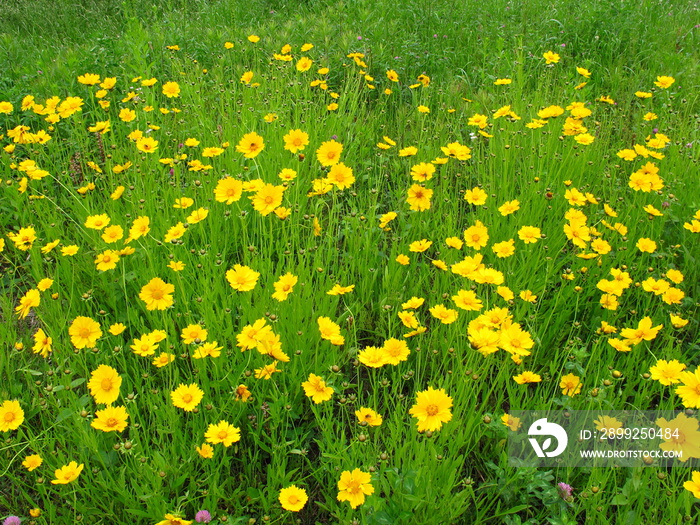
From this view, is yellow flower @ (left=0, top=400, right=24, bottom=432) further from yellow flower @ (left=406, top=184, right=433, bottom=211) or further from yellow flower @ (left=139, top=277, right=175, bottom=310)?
yellow flower @ (left=406, top=184, right=433, bottom=211)

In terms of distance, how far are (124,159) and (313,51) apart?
1.84m

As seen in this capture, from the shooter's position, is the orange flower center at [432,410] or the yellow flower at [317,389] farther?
the yellow flower at [317,389]

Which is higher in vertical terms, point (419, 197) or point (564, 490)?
point (419, 197)

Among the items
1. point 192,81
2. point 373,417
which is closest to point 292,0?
point 192,81

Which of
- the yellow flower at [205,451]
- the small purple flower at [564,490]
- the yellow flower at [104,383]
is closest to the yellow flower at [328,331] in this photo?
the yellow flower at [205,451]

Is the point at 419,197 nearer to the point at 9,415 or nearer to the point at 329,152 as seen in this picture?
the point at 329,152

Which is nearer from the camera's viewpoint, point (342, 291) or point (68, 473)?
point (68, 473)

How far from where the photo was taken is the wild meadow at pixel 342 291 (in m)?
1.39

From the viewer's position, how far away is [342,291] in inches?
66.2

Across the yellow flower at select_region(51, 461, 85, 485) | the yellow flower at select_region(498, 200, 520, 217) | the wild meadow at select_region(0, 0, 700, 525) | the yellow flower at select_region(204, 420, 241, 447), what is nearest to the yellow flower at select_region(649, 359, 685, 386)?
the wild meadow at select_region(0, 0, 700, 525)

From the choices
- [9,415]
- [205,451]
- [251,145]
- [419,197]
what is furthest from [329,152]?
[9,415]

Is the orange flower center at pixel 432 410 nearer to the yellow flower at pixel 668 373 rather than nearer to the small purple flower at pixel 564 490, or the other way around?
the small purple flower at pixel 564 490

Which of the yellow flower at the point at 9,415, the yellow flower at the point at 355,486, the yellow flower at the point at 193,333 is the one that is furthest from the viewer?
the yellow flower at the point at 193,333

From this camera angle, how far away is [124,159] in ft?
9.33
